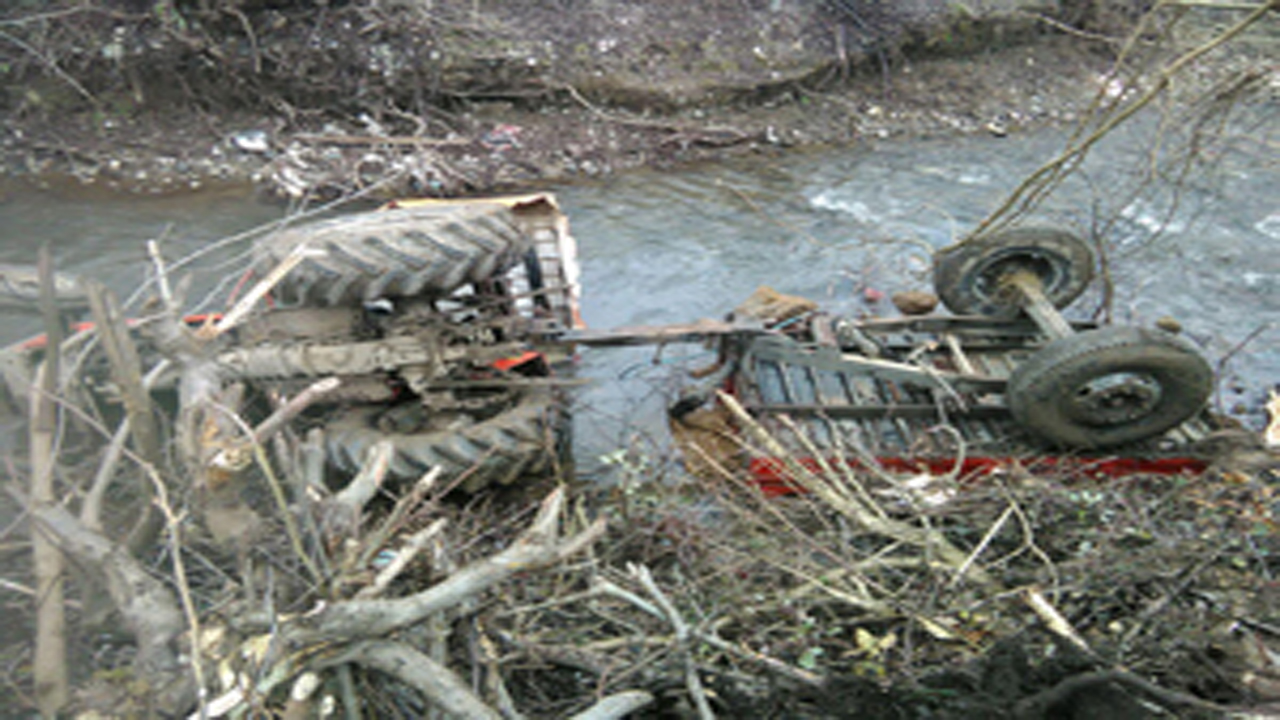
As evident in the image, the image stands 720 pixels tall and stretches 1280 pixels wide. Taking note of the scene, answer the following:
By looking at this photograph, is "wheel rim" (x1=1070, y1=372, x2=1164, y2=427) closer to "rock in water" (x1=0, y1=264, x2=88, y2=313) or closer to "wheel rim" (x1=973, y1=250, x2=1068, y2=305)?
"wheel rim" (x1=973, y1=250, x2=1068, y2=305)

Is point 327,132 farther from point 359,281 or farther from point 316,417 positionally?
point 359,281

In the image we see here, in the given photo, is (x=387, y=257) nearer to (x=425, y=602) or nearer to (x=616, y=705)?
(x=425, y=602)

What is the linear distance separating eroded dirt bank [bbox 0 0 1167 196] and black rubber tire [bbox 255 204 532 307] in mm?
4992

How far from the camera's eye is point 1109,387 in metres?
4.02

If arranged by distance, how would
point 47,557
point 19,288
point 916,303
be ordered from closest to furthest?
point 47,557 < point 19,288 < point 916,303

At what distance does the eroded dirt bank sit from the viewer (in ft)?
30.3

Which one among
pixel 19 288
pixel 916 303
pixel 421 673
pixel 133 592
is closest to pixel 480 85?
pixel 916 303

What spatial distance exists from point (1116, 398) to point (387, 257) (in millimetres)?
3614

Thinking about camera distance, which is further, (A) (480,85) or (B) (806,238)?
(A) (480,85)

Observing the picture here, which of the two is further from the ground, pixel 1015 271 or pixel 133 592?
pixel 1015 271

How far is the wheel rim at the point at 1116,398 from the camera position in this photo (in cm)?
403

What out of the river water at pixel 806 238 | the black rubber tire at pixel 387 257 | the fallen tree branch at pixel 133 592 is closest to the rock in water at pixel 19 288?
the black rubber tire at pixel 387 257

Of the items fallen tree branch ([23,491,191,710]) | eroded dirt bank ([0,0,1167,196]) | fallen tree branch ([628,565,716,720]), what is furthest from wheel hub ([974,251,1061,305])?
eroded dirt bank ([0,0,1167,196])

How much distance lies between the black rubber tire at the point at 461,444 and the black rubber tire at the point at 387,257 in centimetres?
77
